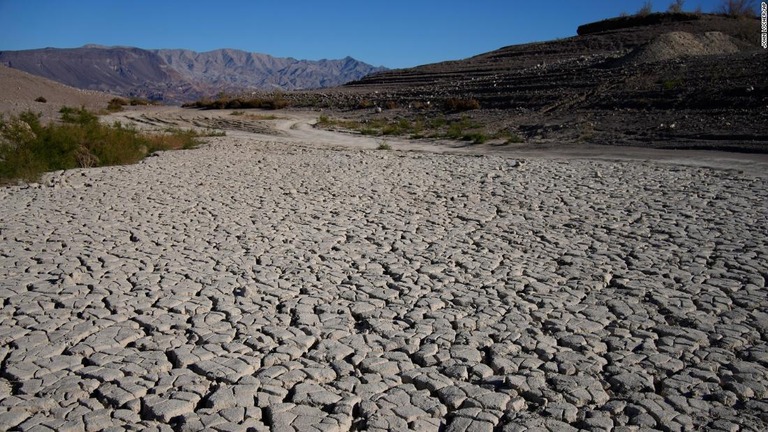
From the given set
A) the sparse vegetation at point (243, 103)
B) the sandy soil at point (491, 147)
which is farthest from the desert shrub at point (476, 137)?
the sparse vegetation at point (243, 103)

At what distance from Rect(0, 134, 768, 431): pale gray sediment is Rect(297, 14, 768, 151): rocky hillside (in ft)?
Answer: 34.5

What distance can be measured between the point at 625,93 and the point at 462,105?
720cm

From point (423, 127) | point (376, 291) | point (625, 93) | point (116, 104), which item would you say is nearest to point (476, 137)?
point (423, 127)

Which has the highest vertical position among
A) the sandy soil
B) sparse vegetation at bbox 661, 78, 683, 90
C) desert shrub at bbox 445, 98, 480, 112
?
sparse vegetation at bbox 661, 78, 683, 90

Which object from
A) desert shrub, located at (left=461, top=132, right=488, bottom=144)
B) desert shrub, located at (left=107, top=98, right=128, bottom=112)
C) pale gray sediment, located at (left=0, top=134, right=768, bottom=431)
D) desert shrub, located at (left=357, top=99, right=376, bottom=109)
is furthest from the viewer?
desert shrub, located at (left=107, top=98, right=128, bottom=112)

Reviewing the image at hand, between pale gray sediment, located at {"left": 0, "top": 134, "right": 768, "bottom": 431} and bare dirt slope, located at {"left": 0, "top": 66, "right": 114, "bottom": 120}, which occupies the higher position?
bare dirt slope, located at {"left": 0, "top": 66, "right": 114, "bottom": 120}

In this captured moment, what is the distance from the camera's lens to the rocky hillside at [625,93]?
19.3 meters

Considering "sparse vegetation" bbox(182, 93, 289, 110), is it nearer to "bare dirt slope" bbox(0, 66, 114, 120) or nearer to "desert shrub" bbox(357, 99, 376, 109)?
"bare dirt slope" bbox(0, 66, 114, 120)

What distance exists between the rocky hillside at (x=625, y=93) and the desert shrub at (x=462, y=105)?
57 centimetres

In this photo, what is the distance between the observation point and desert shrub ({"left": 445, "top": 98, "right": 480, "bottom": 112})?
2894 centimetres

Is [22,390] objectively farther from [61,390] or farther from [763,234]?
[763,234]

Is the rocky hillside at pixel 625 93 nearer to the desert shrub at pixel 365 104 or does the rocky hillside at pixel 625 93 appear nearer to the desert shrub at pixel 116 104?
the desert shrub at pixel 365 104

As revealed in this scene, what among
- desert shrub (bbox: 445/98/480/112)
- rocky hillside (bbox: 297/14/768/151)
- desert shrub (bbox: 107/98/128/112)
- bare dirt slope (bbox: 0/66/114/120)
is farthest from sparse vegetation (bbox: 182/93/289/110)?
desert shrub (bbox: 445/98/480/112)

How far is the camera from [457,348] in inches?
176
